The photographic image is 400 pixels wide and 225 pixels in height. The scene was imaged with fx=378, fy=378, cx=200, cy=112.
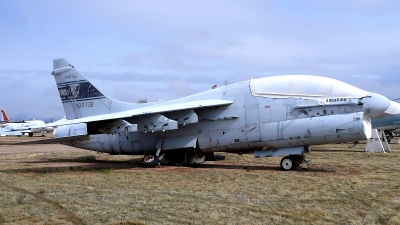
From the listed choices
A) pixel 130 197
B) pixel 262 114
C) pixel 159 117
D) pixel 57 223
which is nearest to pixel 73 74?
pixel 159 117

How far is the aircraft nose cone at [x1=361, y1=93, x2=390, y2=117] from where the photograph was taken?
43.1ft

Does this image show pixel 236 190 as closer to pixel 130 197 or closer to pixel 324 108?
pixel 130 197

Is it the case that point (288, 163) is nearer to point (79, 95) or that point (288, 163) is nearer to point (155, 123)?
point (155, 123)

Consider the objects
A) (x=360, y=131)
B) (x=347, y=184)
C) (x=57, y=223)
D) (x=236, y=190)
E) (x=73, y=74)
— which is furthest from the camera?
(x=73, y=74)

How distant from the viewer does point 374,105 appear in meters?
13.1

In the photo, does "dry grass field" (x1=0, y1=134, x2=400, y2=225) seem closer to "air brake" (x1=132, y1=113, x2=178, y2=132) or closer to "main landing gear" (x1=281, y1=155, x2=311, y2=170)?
"main landing gear" (x1=281, y1=155, x2=311, y2=170)

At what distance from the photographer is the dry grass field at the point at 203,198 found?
6891 millimetres

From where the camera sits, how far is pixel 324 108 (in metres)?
13.7

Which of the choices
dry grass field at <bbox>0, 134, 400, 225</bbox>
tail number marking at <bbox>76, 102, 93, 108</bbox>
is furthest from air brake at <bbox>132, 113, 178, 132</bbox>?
tail number marking at <bbox>76, 102, 93, 108</bbox>

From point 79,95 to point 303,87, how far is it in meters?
10.8

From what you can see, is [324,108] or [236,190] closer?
[236,190]

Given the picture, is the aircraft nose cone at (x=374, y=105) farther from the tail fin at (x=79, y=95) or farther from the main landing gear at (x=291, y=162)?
the tail fin at (x=79, y=95)

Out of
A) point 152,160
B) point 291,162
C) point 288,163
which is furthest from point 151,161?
point 291,162

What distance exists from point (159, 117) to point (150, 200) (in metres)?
6.50
